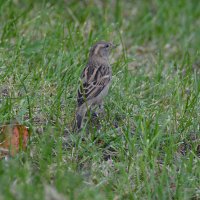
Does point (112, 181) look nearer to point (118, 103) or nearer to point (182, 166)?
point (182, 166)

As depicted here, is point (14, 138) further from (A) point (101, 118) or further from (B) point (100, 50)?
(B) point (100, 50)

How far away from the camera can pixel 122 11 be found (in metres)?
11.4

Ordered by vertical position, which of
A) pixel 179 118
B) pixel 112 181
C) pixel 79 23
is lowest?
pixel 112 181

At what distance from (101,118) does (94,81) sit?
1.71 feet

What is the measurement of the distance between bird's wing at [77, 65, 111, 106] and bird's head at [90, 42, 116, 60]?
290 millimetres

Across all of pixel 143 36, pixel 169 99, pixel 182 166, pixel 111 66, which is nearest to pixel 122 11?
pixel 143 36

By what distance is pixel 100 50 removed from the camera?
26.5 feet

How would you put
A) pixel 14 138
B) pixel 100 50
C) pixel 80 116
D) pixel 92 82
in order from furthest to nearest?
pixel 100 50
pixel 92 82
pixel 80 116
pixel 14 138

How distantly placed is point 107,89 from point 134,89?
24.2 inches

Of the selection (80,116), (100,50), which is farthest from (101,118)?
(100,50)

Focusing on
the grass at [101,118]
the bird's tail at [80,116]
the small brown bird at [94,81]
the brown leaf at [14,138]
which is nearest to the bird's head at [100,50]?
the small brown bird at [94,81]

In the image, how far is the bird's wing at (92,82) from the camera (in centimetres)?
698

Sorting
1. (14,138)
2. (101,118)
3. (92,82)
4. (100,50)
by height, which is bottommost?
(14,138)

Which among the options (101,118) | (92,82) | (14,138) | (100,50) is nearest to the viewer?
(14,138)
